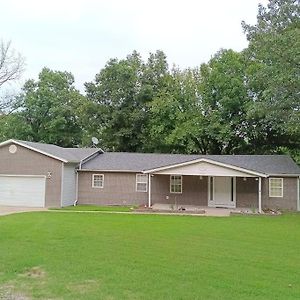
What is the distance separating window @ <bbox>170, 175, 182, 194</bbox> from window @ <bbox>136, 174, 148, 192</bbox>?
5.51 feet

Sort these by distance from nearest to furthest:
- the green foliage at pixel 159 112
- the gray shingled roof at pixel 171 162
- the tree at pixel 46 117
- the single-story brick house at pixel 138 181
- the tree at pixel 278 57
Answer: the tree at pixel 278 57, the single-story brick house at pixel 138 181, the gray shingled roof at pixel 171 162, the green foliage at pixel 159 112, the tree at pixel 46 117

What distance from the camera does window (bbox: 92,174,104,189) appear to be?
1114 inches

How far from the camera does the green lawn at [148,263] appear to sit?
6922 millimetres

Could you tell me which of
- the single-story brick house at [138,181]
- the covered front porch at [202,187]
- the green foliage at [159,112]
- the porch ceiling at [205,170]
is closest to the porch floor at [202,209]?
the covered front porch at [202,187]

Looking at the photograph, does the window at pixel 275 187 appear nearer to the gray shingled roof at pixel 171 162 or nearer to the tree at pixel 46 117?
the gray shingled roof at pixel 171 162

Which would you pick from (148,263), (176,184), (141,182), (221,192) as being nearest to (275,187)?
(221,192)

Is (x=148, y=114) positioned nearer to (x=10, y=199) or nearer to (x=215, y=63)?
(x=215, y=63)

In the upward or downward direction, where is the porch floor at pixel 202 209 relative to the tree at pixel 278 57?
downward

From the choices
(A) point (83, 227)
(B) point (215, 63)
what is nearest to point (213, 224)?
(A) point (83, 227)

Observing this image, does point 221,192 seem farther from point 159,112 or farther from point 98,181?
point 159,112

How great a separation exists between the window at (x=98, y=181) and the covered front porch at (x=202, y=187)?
3.29 metres

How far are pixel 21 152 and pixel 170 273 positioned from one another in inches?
827

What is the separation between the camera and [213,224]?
17.2 m

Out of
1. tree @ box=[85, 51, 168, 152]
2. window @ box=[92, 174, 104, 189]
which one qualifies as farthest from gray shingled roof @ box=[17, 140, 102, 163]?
tree @ box=[85, 51, 168, 152]
